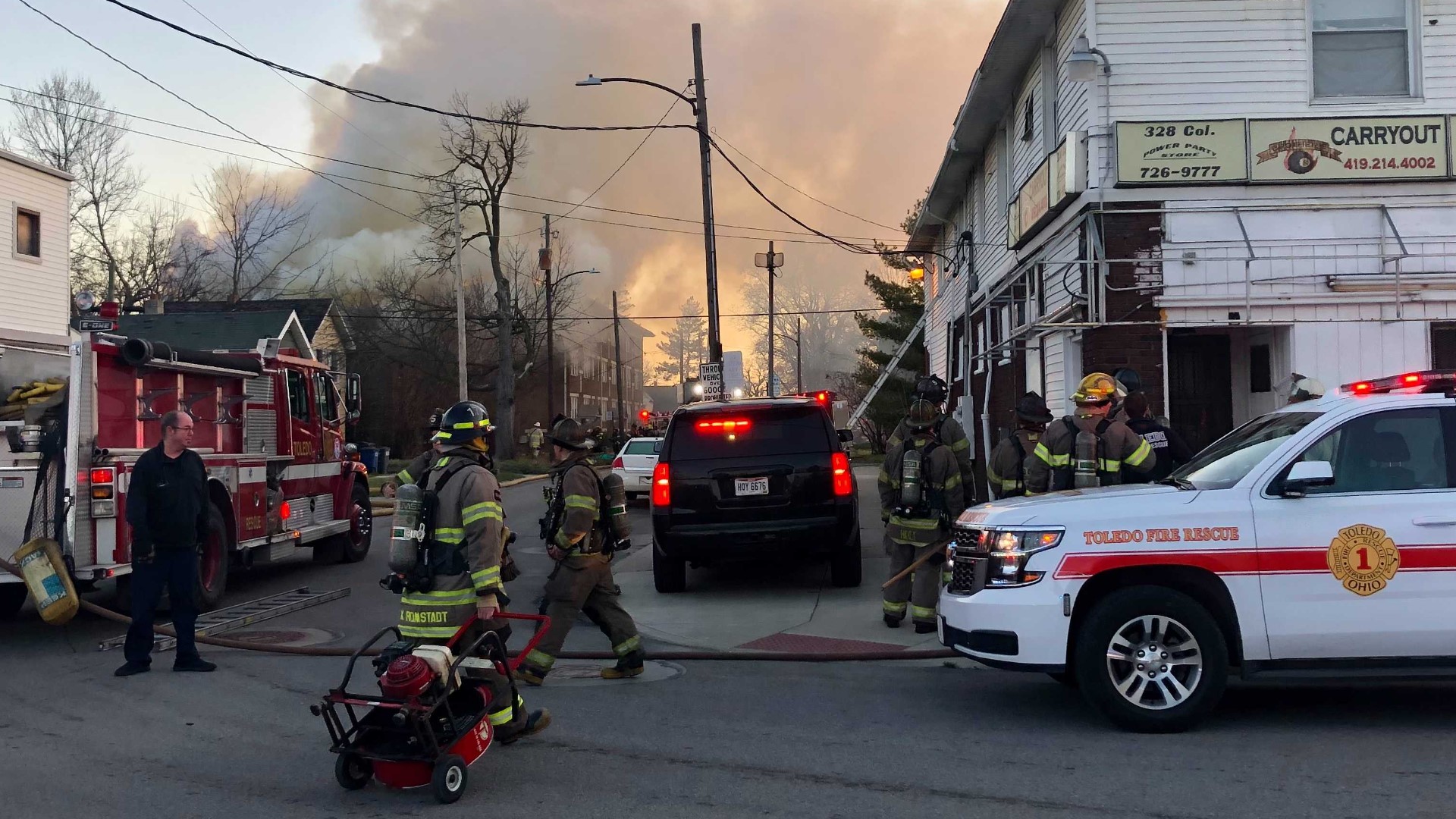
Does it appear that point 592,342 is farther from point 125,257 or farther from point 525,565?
point 525,565

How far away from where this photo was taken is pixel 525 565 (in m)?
14.9

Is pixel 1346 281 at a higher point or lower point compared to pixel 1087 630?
higher

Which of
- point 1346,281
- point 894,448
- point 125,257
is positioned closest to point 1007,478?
point 894,448

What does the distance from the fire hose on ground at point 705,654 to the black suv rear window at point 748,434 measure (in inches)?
79.6

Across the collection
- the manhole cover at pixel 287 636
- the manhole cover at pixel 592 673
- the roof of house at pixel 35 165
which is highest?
the roof of house at pixel 35 165

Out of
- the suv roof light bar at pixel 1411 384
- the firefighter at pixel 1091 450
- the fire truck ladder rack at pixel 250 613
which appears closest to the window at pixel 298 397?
the fire truck ladder rack at pixel 250 613

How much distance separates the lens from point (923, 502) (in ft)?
29.8

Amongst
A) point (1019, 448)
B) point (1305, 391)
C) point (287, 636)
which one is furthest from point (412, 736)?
point (1305, 391)

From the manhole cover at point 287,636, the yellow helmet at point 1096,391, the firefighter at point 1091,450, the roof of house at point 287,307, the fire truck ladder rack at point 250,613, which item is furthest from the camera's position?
the roof of house at point 287,307

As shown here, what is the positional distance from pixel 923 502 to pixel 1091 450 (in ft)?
4.98

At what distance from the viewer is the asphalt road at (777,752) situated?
5.02m

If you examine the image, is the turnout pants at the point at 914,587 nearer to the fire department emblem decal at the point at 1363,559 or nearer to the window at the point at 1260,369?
the fire department emblem decal at the point at 1363,559

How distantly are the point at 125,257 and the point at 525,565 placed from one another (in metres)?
34.3

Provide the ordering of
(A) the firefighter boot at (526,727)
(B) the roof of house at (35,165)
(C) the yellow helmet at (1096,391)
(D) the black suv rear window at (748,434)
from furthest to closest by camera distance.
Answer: (B) the roof of house at (35,165)
(D) the black suv rear window at (748,434)
(C) the yellow helmet at (1096,391)
(A) the firefighter boot at (526,727)
